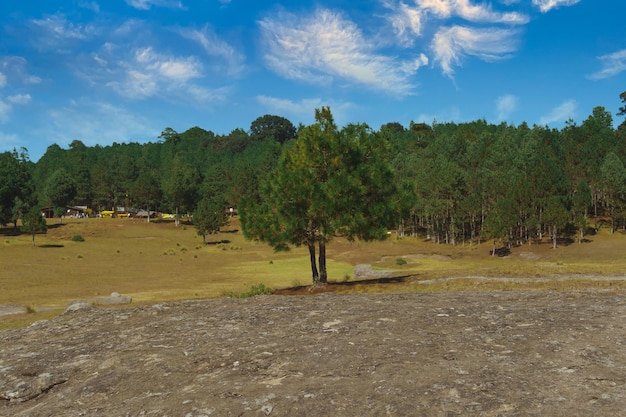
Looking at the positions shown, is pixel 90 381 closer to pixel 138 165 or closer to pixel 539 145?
pixel 539 145

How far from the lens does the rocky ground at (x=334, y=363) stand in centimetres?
723

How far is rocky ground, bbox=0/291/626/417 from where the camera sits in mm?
7230

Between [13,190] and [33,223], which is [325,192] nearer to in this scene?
[33,223]

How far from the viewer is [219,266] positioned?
2435 inches

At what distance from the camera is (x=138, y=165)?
174000mm

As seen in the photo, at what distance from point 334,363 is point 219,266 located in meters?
54.5

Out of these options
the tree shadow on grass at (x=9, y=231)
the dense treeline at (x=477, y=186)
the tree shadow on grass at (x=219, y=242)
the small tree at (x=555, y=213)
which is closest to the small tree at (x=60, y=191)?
the dense treeline at (x=477, y=186)

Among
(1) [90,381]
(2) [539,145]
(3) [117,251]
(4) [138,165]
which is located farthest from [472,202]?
(4) [138,165]

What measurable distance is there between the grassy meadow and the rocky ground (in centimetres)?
1063

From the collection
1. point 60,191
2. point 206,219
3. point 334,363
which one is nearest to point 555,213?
point 206,219

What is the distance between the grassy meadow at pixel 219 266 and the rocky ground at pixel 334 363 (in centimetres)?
1063

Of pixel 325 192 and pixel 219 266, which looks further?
pixel 219 266

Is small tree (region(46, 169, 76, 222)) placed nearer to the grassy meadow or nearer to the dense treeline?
the dense treeline

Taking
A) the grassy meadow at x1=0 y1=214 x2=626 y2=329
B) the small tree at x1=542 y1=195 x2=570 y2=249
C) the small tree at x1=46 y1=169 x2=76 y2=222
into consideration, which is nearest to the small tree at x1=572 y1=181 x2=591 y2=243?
the grassy meadow at x1=0 y1=214 x2=626 y2=329
